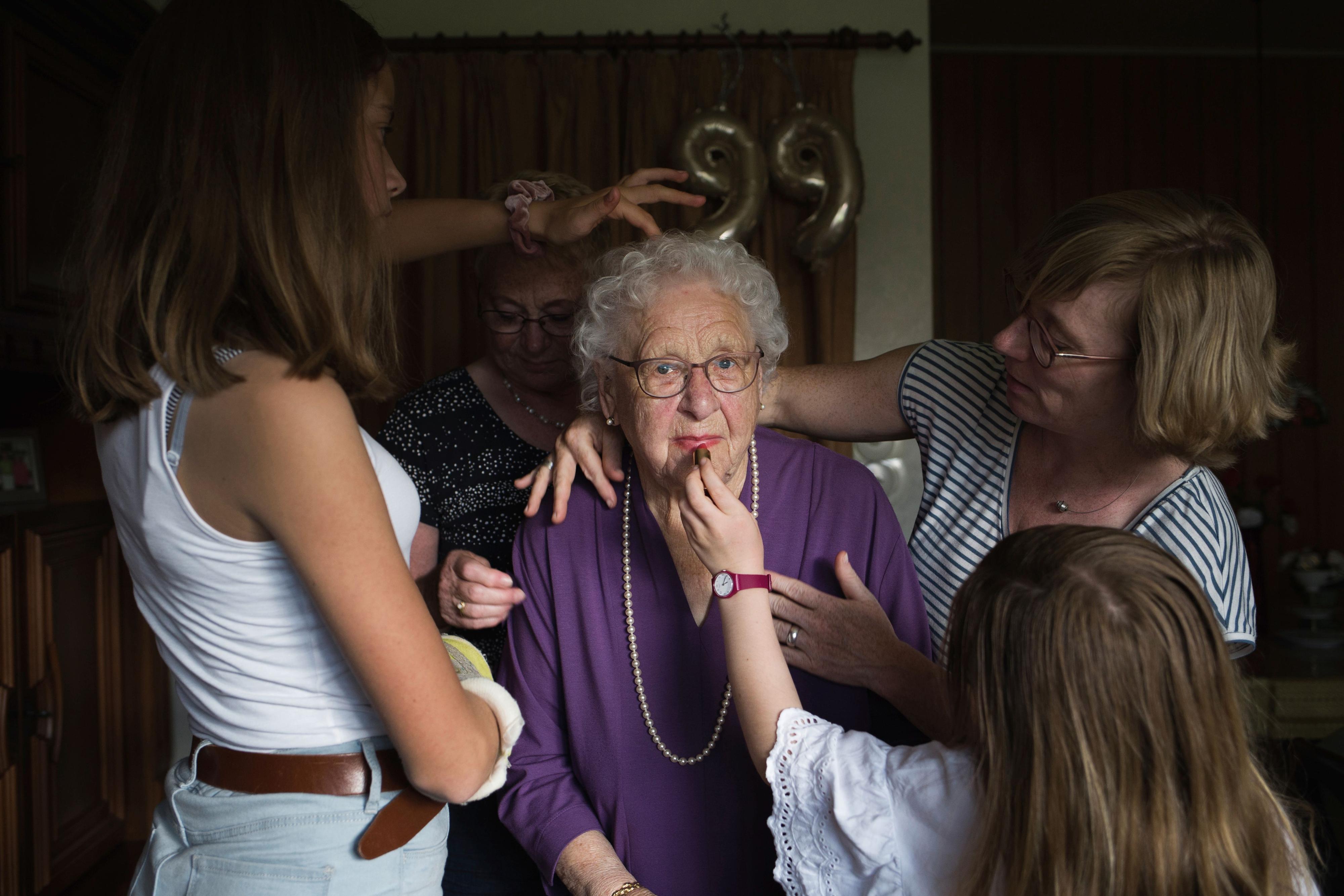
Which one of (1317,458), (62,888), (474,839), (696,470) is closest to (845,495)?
(696,470)

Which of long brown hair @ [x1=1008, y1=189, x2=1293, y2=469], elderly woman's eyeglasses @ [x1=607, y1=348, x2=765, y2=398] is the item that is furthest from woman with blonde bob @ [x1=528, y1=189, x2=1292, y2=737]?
elderly woman's eyeglasses @ [x1=607, y1=348, x2=765, y2=398]

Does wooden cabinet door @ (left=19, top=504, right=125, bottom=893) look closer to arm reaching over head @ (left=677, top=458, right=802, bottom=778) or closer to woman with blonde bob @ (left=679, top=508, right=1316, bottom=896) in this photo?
arm reaching over head @ (left=677, top=458, right=802, bottom=778)

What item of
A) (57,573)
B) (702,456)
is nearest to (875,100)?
(702,456)

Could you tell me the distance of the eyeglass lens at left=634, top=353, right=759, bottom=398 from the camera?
1.45 metres

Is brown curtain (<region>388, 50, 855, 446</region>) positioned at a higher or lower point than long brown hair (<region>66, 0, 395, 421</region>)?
higher

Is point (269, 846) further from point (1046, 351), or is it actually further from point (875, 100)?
point (875, 100)

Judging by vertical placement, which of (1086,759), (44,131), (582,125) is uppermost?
(582,125)

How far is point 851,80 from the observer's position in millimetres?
3746

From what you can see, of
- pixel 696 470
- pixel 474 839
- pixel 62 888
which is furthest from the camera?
pixel 62 888

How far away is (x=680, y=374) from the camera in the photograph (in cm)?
146

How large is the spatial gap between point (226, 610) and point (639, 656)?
Answer: 25.9 inches

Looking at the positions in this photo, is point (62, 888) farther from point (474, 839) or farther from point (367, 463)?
point (367, 463)

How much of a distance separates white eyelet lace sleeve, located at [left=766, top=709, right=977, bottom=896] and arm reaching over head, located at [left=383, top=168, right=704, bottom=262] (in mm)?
895

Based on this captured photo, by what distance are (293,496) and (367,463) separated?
0.23 feet
